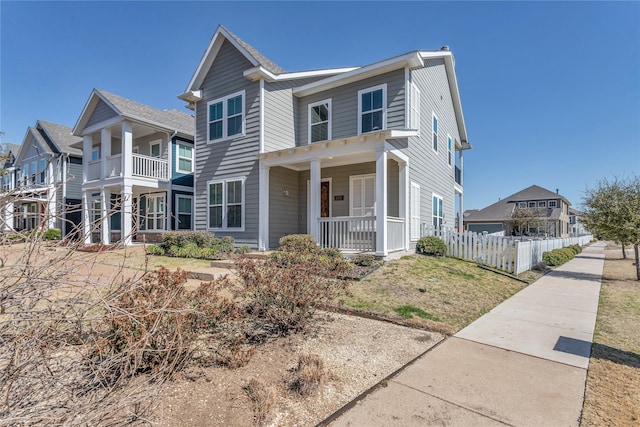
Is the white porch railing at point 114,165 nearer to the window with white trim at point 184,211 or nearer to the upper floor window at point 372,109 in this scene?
the window with white trim at point 184,211

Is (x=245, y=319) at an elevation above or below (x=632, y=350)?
above

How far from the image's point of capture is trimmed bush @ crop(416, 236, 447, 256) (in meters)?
11.3

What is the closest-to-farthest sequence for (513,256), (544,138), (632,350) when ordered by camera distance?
1. (632,350)
2. (513,256)
3. (544,138)

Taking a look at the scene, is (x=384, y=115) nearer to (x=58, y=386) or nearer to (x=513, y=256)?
(x=513, y=256)

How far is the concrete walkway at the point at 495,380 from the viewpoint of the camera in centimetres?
265

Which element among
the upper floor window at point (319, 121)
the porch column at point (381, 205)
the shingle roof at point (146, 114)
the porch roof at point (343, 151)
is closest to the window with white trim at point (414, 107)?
the porch roof at point (343, 151)

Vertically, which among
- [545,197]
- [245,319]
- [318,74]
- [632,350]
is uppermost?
[318,74]

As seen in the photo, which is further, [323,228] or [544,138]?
[544,138]

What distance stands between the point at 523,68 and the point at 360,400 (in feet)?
61.2

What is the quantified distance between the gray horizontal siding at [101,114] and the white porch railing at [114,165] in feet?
6.73

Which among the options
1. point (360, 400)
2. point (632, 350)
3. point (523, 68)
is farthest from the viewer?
point (523, 68)

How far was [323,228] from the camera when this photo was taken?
417 inches

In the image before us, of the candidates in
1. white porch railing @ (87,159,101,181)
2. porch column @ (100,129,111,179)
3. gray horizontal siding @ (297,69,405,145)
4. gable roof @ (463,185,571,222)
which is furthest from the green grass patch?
gable roof @ (463,185,571,222)

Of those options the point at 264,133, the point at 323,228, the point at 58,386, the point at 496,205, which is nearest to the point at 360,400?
the point at 58,386
